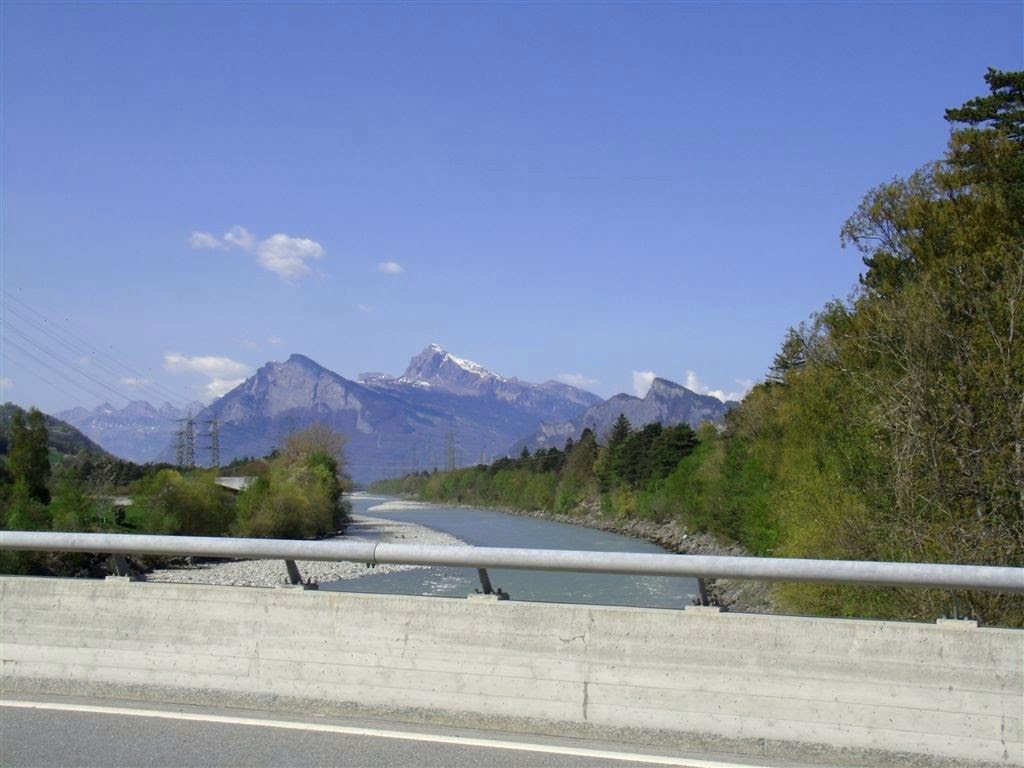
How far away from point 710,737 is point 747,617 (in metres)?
0.83

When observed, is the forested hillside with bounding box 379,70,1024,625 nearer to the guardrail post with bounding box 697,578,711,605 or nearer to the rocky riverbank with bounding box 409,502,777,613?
the rocky riverbank with bounding box 409,502,777,613

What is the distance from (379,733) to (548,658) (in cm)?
130

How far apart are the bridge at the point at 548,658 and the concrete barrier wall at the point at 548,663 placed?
0.01m

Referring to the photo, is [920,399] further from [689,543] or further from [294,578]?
[689,543]

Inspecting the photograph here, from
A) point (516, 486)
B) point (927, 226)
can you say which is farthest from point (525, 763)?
point (516, 486)

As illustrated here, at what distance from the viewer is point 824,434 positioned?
35.8 m

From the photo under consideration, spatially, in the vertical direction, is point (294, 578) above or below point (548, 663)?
above

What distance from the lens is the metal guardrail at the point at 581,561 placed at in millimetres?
6688

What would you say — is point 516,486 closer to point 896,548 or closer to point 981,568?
point 896,548

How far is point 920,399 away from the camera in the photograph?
19094 millimetres

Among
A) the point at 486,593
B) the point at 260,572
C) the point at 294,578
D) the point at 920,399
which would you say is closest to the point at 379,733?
the point at 486,593

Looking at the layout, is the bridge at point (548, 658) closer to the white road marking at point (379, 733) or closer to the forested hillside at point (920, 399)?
the white road marking at point (379, 733)

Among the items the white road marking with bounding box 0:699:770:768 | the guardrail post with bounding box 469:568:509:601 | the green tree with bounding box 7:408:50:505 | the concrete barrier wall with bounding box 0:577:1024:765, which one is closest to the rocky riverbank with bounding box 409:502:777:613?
the concrete barrier wall with bounding box 0:577:1024:765

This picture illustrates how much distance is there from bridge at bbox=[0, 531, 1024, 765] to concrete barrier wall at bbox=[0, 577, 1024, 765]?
1 centimetres
